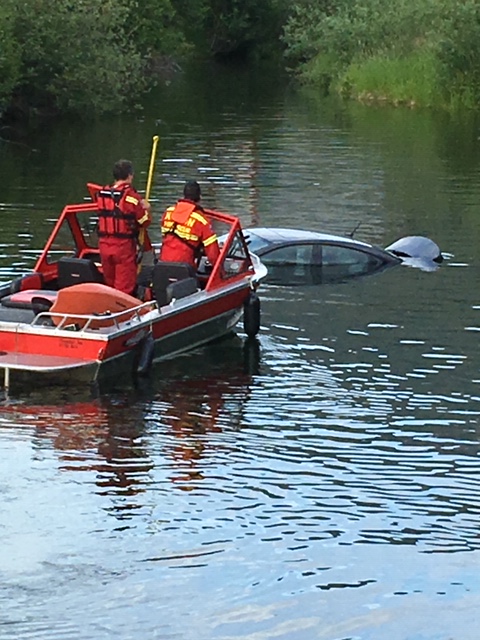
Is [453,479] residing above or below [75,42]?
below

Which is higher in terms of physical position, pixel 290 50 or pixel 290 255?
pixel 290 50

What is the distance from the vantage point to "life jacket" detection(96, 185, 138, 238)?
16500 millimetres

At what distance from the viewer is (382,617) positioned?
33.2 ft

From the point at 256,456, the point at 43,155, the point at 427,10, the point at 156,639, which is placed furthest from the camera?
the point at 427,10

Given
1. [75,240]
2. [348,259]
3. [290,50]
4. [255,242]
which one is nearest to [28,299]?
[75,240]

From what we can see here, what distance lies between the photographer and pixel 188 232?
1706 cm

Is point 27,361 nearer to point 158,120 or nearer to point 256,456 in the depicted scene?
point 256,456

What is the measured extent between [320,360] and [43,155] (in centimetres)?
2330

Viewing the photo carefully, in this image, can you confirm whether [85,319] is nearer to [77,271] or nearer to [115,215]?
[115,215]

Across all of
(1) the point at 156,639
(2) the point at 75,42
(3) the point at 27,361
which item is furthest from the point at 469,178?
→ (1) the point at 156,639

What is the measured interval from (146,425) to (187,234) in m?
3.17

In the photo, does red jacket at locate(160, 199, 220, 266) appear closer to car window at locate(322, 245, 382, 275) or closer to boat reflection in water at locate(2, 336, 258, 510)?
boat reflection in water at locate(2, 336, 258, 510)

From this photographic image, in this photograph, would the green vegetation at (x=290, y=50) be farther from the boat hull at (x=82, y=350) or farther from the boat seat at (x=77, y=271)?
the boat hull at (x=82, y=350)

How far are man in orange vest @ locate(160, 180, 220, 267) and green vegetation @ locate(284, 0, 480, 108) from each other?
1380 inches
